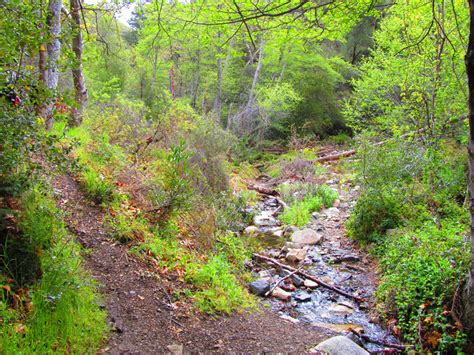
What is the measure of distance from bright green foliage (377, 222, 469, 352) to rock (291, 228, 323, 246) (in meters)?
2.61

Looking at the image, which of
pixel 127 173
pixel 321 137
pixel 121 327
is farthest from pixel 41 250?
pixel 321 137

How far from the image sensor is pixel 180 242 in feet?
18.2

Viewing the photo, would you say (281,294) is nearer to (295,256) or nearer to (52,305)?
(295,256)

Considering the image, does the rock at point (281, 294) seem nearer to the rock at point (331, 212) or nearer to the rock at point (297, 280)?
the rock at point (297, 280)

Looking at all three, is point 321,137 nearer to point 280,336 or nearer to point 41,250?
point 280,336

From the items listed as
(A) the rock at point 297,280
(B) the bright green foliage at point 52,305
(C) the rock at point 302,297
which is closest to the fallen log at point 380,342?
(C) the rock at point 302,297

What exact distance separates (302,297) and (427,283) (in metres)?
2.02

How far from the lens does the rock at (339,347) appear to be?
3.89 m

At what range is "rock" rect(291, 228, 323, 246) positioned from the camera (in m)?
8.30

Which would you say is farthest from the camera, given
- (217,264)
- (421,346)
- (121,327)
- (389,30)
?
(389,30)

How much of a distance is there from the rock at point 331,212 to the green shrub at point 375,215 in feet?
7.15

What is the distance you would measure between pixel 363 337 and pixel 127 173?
4700 millimetres

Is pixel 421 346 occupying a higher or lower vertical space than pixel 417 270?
lower

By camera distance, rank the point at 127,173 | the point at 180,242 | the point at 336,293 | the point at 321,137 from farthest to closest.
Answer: the point at 321,137 → the point at 127,173 → the point at 336,293 → the point at 180,242
